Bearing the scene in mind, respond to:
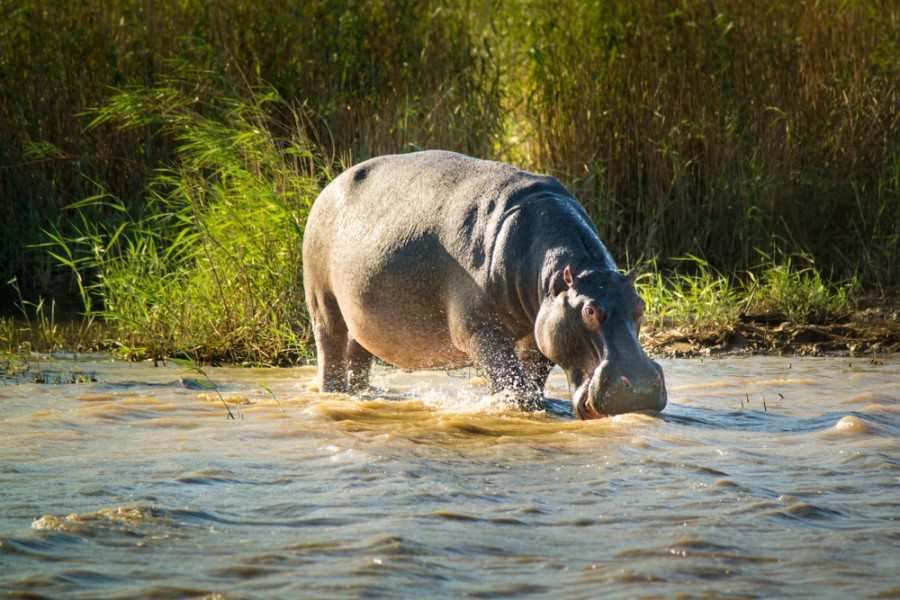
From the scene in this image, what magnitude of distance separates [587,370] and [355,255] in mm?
1180

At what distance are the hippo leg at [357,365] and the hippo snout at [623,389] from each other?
1682mm

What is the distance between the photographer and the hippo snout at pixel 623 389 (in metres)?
3.98

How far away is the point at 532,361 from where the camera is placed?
4.72 metres

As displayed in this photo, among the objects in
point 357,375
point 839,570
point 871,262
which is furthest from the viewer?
point 871,262

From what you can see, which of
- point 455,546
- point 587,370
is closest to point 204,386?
point 587,370

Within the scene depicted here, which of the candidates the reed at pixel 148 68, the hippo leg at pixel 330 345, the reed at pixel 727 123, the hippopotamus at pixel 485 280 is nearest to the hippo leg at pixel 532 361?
the hippopotamus at pixel 485 280

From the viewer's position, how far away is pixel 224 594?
2570 millimetres

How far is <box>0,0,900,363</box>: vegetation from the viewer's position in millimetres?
7855

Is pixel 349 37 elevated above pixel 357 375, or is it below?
above

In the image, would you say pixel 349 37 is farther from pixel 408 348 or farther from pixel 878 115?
pixel 408 348

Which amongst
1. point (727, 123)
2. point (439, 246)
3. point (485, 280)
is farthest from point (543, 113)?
point (485, 280)

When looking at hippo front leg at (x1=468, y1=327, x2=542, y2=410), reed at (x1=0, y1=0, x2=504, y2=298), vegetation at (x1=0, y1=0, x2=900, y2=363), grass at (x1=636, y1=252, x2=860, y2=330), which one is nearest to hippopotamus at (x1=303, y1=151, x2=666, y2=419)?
hippo front leg at (x1=468, y1=327, x2=542, y2=410)

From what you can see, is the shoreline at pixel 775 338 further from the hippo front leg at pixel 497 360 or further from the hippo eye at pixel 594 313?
the hippo eye at pixel 594 313

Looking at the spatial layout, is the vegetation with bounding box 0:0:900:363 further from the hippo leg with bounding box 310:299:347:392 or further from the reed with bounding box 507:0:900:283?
the hippo leg with bounding box 310:299:347:392
